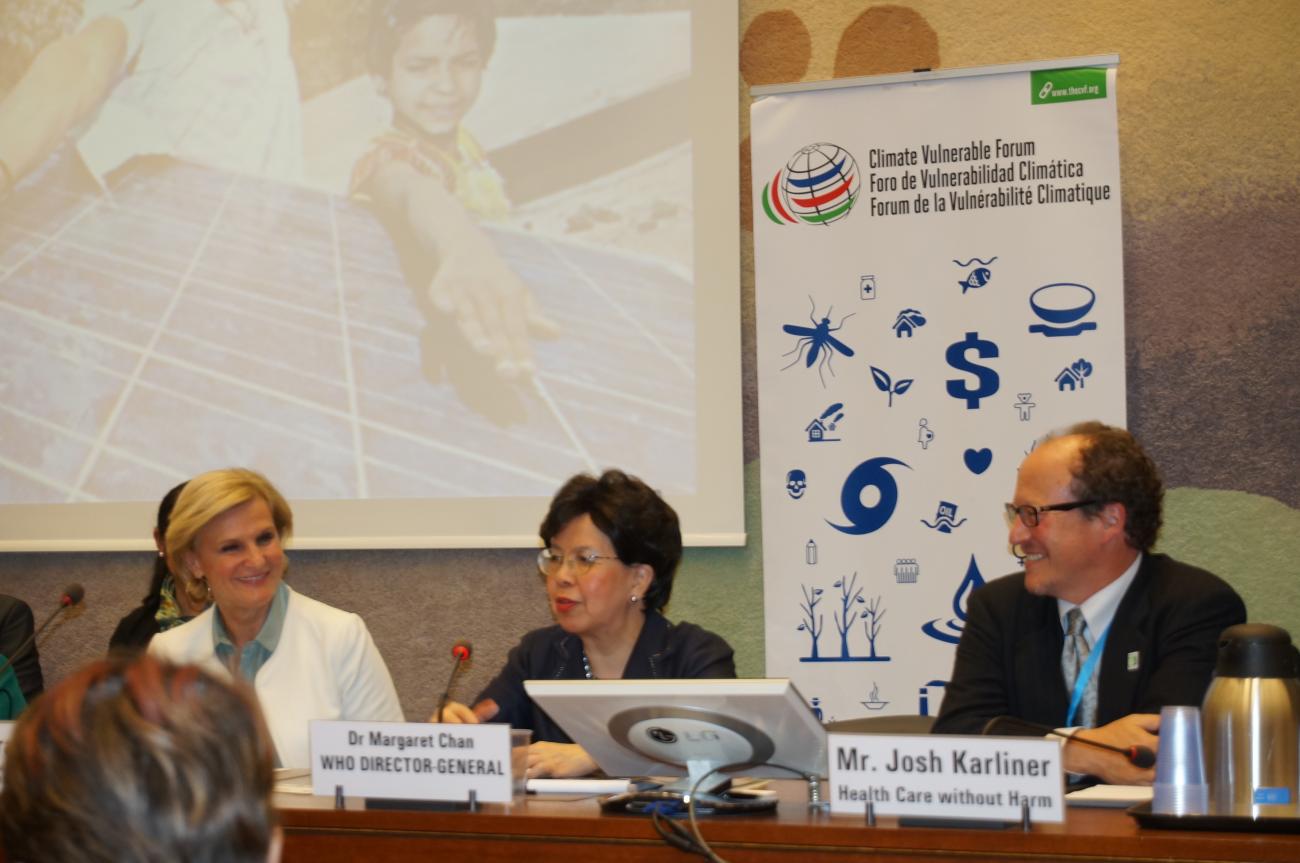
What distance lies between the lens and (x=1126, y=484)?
271 centimetres

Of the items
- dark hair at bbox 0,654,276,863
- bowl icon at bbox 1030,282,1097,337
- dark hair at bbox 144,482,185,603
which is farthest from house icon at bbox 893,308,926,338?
dark hair at bbox 0,654,276,863

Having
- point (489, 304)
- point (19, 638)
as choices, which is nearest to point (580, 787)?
point (19, 638)

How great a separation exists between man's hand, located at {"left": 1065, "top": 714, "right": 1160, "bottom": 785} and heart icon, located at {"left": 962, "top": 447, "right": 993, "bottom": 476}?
1.34 metres

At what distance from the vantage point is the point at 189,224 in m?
4.27

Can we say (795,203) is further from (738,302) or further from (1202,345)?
(1202,345)

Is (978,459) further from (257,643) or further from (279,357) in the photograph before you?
(279,357)

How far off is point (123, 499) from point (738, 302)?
6.39ft

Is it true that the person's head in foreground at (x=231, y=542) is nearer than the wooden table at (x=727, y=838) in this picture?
No

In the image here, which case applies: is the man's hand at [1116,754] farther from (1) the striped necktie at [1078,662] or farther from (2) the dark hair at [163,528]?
(2) the dark hair at [163,528]

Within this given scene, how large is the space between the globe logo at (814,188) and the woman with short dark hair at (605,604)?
1.20 metres

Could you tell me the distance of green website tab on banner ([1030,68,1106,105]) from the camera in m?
3.56

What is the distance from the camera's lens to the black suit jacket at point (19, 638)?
11.6 ft

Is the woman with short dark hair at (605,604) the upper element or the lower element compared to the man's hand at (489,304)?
lower

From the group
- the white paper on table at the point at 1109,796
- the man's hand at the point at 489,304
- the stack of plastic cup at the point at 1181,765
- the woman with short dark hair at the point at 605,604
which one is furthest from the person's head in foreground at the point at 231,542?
the stack of plastic cup at the point at 1181,765
